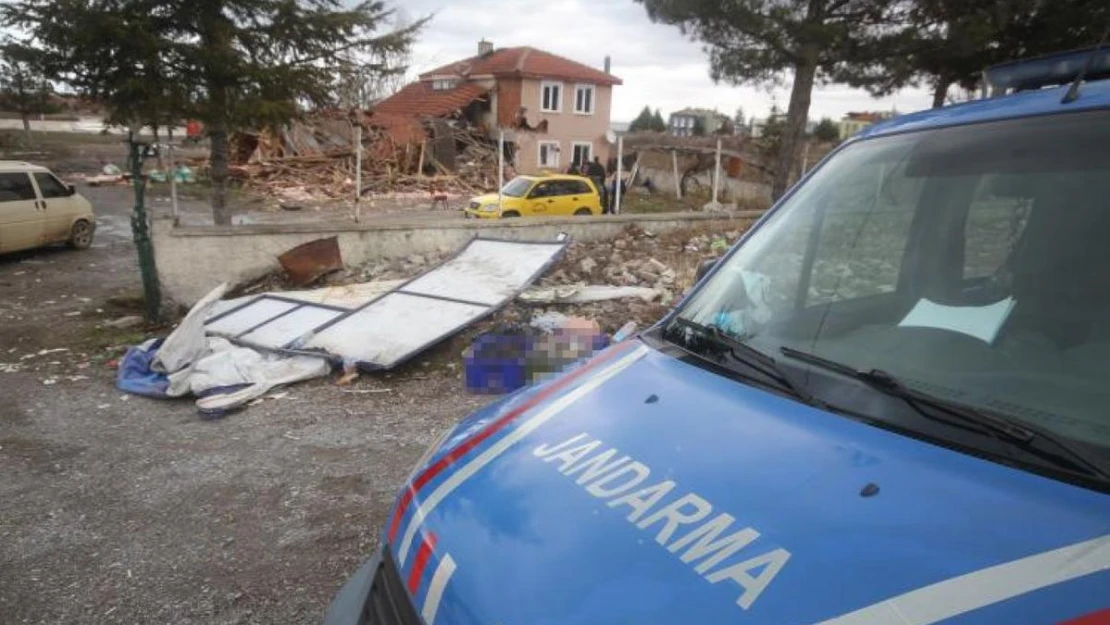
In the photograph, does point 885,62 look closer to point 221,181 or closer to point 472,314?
point 472,314

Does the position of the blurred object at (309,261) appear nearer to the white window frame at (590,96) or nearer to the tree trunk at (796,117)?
the tree trunk at (796,117)

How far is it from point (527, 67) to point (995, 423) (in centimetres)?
3778

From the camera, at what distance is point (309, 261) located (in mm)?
9609

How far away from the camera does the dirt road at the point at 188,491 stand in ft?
11.4

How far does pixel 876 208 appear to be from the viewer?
2.26m

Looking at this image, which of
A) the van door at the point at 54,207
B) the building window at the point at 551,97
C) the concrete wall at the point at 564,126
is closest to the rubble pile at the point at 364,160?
the concrete wall at the point at 564,126

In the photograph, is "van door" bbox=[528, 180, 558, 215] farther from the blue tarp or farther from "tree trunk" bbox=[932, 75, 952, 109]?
the blue tarp

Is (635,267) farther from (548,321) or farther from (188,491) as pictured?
(188,491)

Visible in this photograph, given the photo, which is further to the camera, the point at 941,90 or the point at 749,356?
the point at 941,90

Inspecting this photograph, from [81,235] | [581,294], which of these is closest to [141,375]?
[581,294]

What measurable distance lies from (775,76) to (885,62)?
6.91 ft

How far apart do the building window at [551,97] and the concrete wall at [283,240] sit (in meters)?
27.1

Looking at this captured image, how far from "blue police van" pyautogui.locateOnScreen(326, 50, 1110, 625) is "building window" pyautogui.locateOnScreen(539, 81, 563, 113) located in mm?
36346

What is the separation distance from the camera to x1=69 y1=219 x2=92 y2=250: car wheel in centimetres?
1474
